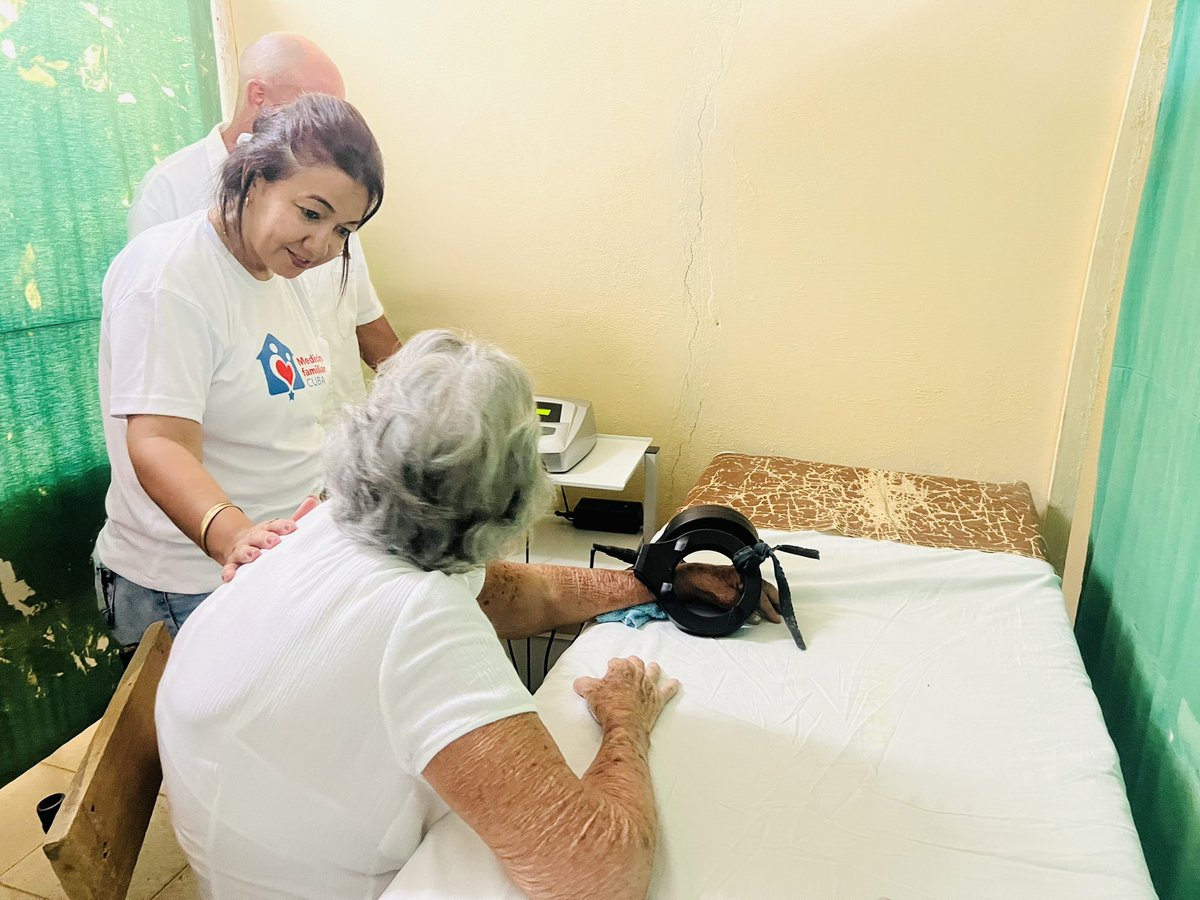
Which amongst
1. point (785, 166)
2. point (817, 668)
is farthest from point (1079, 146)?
point (817, 668)

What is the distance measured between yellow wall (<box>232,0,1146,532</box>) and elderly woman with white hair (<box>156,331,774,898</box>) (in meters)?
1.43

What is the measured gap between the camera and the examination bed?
0.88m

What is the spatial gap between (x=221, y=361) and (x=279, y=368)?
0.11 metres

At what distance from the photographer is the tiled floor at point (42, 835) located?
5.33ft

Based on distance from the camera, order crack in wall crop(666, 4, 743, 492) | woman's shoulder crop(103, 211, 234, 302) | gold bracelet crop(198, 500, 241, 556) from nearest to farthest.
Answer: gold bracelet crop(198, 500, 241, 556), woman's shoulder crop(103, 211, 234, 302), crack in wall crop(666, 4, 743, 492)

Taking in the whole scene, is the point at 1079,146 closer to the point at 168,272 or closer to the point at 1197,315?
the point at 1197,315

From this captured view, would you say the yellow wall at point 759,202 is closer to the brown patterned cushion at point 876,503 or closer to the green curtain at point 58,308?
the brown patterned cushion at point 876,503

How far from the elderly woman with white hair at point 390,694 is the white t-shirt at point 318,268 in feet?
2.34

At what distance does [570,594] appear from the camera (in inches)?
56.4

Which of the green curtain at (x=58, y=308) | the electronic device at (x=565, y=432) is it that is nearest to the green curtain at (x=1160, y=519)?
the electronic device at (x=565, y=432)

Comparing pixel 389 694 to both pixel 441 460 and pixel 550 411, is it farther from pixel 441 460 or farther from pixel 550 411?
pixel 550 411

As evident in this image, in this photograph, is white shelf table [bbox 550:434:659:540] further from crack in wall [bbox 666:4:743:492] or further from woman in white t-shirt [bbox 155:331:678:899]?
woman in white t-shirt [bbox 155:331:678:899]

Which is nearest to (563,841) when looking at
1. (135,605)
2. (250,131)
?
(135,605)

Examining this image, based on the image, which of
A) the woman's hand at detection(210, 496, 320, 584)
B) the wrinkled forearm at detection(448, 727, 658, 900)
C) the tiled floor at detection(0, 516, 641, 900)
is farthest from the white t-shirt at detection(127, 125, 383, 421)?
the wrinkled forearm at detection(448, 727, 658, 900)
